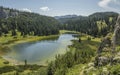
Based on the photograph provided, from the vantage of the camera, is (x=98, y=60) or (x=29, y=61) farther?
(x=29, y=61)

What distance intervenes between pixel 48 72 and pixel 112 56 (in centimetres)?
5838

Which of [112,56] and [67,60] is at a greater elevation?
[112,56]

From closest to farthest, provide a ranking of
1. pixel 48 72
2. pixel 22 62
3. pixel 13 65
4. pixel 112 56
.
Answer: pixel 112 56 < pixel 48 72 < pixel 13 65 < pixel 22 62

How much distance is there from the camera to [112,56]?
1464 inches

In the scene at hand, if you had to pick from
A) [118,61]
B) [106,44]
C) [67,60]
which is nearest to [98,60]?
[106,44]

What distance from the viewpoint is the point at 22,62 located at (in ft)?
449

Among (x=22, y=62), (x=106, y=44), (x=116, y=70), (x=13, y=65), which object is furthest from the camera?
(x=22, y=62)

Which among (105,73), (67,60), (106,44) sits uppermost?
(106,44)

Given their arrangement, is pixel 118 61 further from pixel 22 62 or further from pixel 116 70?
pixel 22 62

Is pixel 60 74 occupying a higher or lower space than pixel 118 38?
lower

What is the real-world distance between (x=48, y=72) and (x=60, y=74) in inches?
784

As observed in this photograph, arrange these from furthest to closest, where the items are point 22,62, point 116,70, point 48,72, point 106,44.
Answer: point 22,62 < point 48,72 < point 106,44 < point 116,70

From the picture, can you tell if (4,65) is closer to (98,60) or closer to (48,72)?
(48,72)

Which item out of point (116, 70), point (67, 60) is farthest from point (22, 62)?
point (116, 70)
